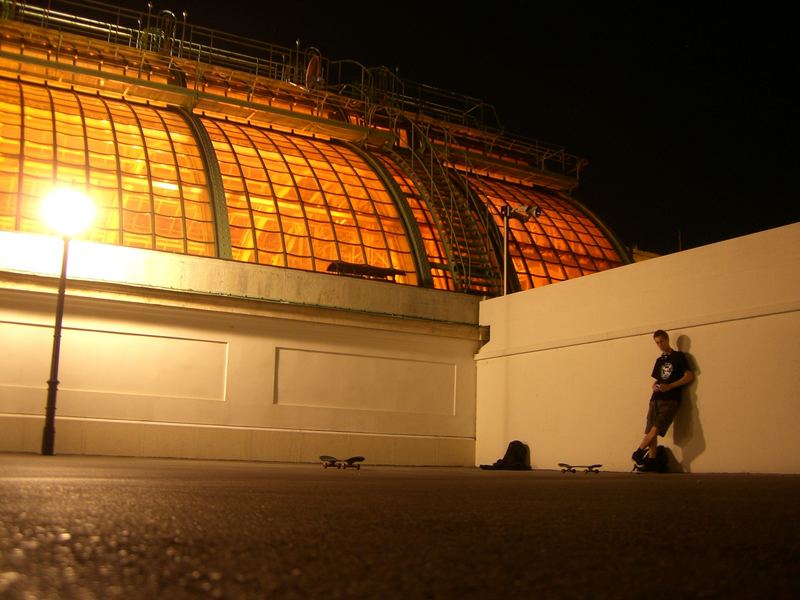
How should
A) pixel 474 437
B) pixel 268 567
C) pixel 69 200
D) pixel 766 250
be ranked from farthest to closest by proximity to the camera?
pixel 474 437
pixel 69 200
pixel 766 250
pixel 268 567

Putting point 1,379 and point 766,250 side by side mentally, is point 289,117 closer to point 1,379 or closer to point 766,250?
point 1,379

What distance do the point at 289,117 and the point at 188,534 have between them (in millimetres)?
25925

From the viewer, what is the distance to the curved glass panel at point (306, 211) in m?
21.9

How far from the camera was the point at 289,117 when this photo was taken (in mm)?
27578

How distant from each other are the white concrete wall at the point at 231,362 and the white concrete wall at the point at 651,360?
5.42 feet

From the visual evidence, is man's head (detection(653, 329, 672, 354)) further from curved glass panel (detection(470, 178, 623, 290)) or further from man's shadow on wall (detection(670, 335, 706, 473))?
curved glass panel (detection(470, 178, 623, 290))

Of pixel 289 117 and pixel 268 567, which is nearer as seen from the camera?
pixel 268 567

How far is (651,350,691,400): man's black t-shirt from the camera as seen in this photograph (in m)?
15.4

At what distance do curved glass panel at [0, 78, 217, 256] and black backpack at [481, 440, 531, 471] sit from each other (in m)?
8.34

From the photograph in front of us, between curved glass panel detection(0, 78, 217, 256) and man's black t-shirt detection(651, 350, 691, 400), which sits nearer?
man's black t-shirt detection(651, 350, 691, 400)

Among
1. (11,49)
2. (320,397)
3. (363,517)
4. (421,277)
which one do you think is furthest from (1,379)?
(363,517)

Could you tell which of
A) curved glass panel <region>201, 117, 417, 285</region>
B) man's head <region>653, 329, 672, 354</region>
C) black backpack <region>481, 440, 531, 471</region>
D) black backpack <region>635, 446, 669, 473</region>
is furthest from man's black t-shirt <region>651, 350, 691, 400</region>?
curved glass panel <region>201, 117, 417, 285</region>

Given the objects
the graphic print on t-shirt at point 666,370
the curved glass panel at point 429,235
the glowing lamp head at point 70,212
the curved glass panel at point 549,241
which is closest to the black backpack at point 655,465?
the graphic print on t-shirt at point 666,370

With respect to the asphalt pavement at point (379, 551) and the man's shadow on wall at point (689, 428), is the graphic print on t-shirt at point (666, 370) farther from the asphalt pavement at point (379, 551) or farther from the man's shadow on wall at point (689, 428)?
the asphalt pavement at point (379, 551)
